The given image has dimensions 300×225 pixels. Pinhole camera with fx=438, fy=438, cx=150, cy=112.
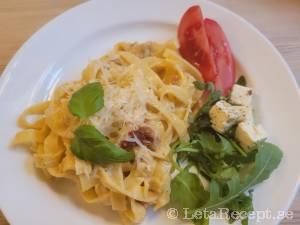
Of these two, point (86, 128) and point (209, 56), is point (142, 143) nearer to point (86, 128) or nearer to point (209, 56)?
point (86, 128)

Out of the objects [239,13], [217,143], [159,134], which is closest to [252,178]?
[217,143]

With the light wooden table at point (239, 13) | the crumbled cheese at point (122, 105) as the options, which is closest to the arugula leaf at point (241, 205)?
the crumbled cheese at point (122, 105)

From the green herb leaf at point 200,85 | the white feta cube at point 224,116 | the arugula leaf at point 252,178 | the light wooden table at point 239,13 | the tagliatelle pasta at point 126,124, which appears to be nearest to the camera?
the arugula leaf at point 252,178

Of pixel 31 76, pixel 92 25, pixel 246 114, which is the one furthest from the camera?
pixel 92 25

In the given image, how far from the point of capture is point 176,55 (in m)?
2.14

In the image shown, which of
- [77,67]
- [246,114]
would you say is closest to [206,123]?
[246,114]

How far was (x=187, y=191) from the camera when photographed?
170 centimetres

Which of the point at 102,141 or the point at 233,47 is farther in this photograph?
the point at 233,47

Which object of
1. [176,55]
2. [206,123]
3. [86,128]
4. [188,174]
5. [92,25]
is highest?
[92,25]

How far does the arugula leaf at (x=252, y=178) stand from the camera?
1.65 metres

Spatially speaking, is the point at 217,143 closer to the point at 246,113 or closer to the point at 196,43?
the point at 246,113

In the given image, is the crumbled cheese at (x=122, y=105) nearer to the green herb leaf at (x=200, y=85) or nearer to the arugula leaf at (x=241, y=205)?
the green herb leaf at (x=200, y=85)

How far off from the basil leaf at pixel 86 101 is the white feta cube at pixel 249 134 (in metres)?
0.60

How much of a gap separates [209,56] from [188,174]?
0.64 metres
